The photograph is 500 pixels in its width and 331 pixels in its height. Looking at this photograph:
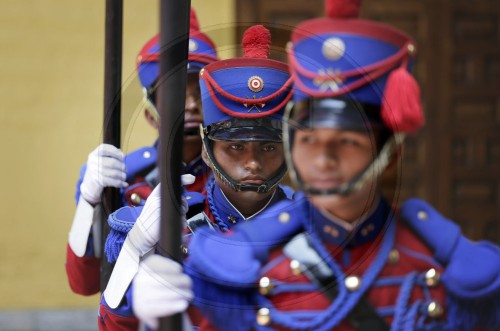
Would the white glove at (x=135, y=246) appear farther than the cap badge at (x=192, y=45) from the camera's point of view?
No

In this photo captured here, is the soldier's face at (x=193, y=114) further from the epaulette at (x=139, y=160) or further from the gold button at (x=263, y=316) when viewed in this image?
the gold button at (x=263, y=316)

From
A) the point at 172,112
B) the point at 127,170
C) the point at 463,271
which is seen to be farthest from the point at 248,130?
the point at 127,170

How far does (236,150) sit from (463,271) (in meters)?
0.61

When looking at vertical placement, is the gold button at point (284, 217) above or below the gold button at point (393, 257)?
above

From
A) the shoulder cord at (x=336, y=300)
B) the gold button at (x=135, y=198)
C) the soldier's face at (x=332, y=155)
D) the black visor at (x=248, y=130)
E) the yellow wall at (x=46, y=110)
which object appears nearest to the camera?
the soldier's face at (x=332, y=155)

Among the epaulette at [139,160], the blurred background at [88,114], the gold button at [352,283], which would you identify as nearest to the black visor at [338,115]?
the gold button at [352,283]

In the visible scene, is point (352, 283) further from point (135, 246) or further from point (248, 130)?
point (135, 246)

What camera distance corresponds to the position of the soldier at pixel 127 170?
2.69 meters

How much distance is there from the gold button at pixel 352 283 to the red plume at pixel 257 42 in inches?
25.1

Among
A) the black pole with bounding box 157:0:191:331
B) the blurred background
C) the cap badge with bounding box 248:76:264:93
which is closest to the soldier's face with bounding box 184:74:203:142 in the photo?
the cap badge with bounding box 248:76:264:93

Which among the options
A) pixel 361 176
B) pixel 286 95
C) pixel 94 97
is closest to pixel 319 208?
pixel 361 176

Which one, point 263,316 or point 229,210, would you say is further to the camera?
point 229,210

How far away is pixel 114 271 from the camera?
2.37 metres

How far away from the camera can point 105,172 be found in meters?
2.79
